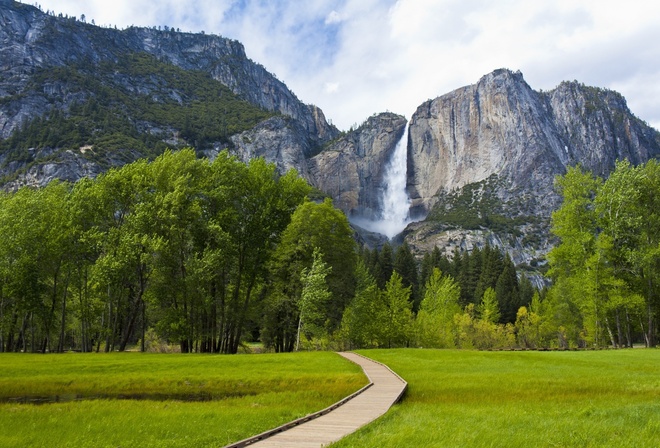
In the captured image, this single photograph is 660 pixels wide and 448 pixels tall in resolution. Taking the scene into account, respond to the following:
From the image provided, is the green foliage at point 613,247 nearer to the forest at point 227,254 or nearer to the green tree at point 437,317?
the forest at point 227,254

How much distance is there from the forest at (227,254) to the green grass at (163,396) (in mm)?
11045

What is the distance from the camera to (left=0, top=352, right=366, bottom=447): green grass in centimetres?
1225

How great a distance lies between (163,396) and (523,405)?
15613 millimetres

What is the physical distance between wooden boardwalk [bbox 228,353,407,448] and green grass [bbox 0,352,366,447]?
3.76 feet

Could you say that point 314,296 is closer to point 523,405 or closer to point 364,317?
point 364,317

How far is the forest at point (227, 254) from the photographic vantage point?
1567 inches

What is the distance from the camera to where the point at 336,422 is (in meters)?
12.5

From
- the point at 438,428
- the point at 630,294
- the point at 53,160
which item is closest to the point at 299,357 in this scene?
the point at 438,428

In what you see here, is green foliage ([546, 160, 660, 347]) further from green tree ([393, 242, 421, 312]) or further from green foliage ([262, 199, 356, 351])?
green tree ([393, 242, 421, 312])

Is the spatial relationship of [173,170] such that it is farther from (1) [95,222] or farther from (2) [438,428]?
(2) [438,428]

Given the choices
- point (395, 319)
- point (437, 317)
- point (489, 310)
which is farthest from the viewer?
point (489, 310)

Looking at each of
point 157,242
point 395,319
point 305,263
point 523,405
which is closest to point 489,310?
point 395,319

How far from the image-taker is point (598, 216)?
47.1 meters

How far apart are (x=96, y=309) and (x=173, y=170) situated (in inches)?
718
